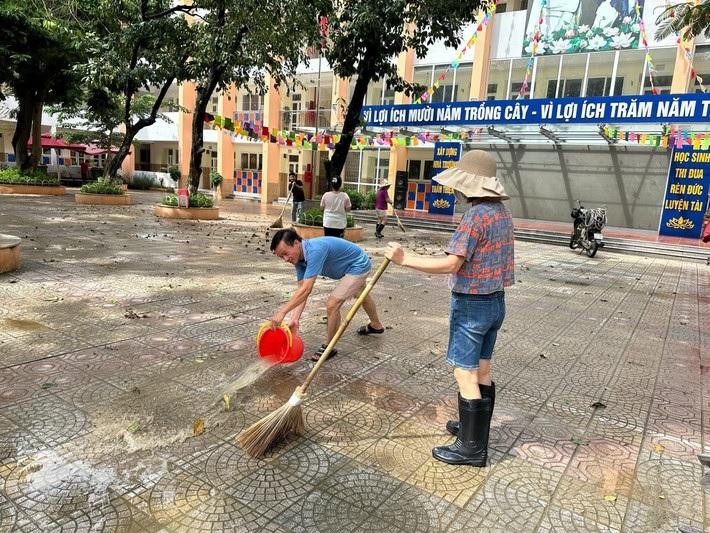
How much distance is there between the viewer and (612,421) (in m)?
3.39

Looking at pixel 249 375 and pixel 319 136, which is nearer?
pixel 249 375

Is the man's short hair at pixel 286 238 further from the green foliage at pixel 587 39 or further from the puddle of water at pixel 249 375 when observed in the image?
the green foliage at pixel 587 39

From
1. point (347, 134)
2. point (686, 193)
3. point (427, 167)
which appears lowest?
point (686, 193)

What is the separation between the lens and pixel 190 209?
14.8 m

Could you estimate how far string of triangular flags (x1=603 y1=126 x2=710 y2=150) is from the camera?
14.3 meters

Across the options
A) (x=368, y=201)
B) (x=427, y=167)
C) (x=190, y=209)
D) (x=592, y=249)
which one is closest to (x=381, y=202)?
(x=592, y=249)

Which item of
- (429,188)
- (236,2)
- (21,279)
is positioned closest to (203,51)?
(236,2)

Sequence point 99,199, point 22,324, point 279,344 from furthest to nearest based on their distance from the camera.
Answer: point 99,199, point 22,324, point 279,344

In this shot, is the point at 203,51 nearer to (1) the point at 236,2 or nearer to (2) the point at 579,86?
(1) the point at 236,2

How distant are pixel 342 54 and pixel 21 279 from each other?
8.11 meters

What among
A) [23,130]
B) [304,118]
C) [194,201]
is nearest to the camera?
[194,201]

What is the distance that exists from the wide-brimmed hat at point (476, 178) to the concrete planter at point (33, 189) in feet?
69.2

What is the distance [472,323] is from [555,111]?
1325 cm

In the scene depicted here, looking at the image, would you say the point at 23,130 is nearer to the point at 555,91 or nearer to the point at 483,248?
the point at 555,91
